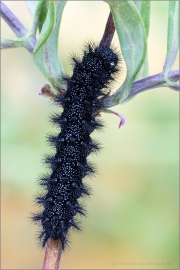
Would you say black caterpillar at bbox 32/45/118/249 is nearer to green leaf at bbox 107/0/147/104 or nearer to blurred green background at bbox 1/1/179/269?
green leaf at bbox 107/0/147/104

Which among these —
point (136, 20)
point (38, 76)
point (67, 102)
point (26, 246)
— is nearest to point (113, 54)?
point (67, 102)

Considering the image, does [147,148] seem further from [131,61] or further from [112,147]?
[131,61]

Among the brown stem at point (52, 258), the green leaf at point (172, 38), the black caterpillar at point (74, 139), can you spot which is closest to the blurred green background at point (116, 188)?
the black caterpillar at point (74, 139)

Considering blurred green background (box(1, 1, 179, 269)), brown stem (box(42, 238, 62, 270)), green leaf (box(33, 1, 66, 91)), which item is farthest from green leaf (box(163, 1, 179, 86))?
blurred green background (box(1, 1, 179, 269))

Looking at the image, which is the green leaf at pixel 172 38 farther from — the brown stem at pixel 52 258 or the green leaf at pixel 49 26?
the brown stem at pixel 52 258

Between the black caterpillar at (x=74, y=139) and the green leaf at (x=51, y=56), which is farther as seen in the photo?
the black caterpillar at (x=74, y=139)
